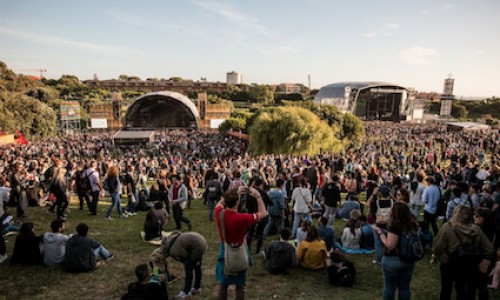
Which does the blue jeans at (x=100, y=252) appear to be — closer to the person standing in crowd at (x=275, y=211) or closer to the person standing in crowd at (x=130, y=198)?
the person standing in crowd at (x=275, y=211)

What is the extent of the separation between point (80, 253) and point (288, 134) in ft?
57.5

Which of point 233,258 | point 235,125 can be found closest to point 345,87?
point 235,125

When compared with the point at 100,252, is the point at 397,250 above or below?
above

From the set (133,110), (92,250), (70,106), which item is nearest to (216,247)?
(92,250)

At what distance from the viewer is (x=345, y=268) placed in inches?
185

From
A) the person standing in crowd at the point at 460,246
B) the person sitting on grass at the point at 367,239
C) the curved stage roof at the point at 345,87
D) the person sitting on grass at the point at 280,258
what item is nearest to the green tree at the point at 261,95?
the curved stage roof at the point at 345,87

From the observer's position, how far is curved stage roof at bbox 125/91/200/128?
43125 mm

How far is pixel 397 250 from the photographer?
321cm

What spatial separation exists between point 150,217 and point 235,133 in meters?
30.2

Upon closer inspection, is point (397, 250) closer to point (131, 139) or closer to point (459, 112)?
point (131, 139)

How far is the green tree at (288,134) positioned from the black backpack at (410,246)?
18.0m

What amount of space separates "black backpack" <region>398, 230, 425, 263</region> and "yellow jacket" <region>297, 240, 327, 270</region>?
2138 millimetres

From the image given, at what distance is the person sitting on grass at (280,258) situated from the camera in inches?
198

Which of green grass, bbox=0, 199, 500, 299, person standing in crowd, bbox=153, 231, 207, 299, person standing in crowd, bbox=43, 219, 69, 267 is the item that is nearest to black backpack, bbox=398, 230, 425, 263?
green grass, bbox=0, 199, 500, 299
